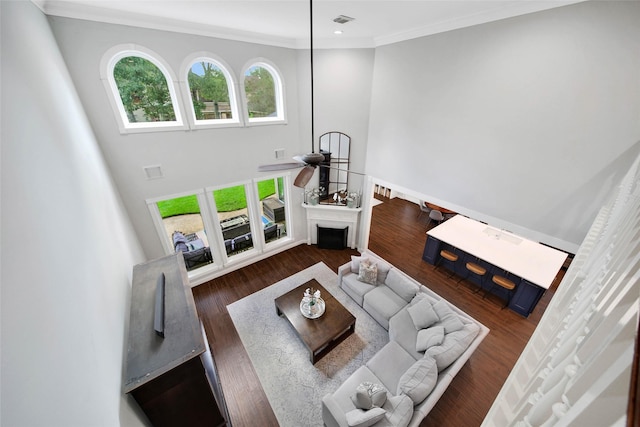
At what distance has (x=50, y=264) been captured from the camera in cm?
167

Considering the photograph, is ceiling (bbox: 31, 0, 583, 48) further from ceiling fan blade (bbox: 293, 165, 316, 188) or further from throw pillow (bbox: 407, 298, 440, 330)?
throw pillow (bbox: 407, 298, 440, 330)

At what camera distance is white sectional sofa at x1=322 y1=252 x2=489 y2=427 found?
307 centimetres

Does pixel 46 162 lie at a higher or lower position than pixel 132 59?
lower

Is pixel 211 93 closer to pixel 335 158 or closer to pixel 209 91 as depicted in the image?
pixel 209 91

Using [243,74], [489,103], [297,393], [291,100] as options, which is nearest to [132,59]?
[243,74]

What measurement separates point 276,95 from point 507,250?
6618mm

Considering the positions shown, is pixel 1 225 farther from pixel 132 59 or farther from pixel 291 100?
pixel 291 100

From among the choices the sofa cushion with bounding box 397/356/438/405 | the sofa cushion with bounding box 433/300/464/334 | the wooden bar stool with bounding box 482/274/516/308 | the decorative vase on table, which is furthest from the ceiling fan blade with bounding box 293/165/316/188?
the wooden bar stool with bounding box 482/274/516/308

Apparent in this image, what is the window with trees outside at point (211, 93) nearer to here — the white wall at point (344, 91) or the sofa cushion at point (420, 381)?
the white wall at point (344, 91)

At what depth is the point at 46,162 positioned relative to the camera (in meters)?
2.01

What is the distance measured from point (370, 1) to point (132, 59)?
13.0 feet

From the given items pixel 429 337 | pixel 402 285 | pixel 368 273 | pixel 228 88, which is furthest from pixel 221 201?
pixel 429 337

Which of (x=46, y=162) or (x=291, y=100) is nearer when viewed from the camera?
(x=46, y=162)

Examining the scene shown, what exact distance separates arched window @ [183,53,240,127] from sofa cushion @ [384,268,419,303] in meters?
4.78
